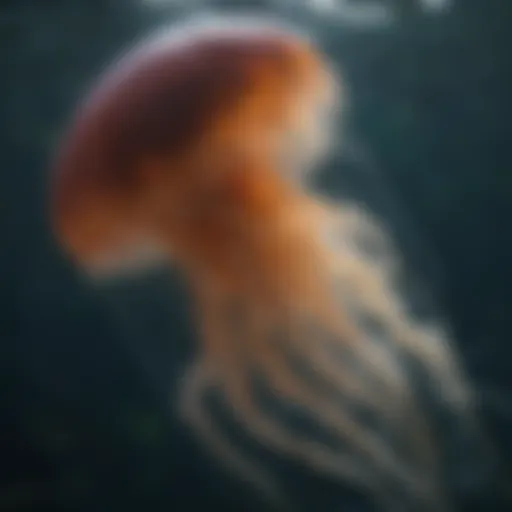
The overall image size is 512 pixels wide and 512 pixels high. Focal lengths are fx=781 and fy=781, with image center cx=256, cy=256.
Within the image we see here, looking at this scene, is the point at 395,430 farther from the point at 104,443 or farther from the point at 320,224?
the point at 104,443

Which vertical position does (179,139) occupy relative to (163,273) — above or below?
above

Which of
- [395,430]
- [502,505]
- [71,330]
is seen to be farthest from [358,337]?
[71,330]
